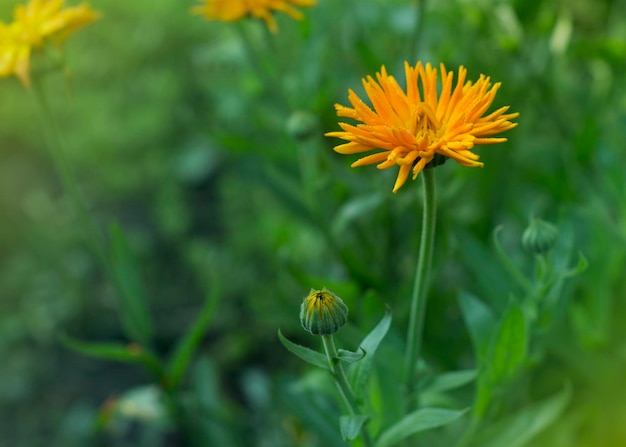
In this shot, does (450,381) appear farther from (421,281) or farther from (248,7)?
(248,7)

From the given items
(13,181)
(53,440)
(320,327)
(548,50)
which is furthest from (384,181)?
(13,181)

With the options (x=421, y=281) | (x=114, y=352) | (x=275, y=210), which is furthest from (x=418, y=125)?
(x=275, y=210)

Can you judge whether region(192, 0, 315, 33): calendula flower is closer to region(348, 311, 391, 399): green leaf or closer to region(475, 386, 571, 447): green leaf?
region(348, 311, 391, 399): green leaf

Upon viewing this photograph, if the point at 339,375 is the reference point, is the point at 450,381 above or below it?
below

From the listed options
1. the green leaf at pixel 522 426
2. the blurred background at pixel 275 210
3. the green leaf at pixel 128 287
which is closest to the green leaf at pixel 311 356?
the blurred background at pixel 275 210

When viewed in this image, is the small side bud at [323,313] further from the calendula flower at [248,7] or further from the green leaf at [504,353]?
the calendula flower at [248,7]

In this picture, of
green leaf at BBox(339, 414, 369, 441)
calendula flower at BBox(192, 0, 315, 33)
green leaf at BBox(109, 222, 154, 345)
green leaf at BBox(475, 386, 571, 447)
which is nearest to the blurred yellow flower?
calendula flower at BBox(192, 0, 315, 33)

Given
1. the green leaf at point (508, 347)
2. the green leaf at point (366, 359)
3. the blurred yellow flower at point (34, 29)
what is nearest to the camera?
the green leaf at point (366, 359)
